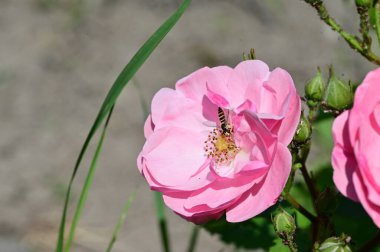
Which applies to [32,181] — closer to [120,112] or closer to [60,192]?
[60,192]

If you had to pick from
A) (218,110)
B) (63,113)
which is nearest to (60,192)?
(63,113)

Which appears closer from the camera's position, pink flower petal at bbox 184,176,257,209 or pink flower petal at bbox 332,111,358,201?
pink flower petal at bbox 332,111,358,201

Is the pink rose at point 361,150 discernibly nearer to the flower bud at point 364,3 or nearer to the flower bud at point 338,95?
the flower bud at point 338,95

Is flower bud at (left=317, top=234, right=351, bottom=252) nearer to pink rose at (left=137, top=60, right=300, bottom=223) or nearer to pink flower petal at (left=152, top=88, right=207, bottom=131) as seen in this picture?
pink rose at (left=137, top=60, right=300, bottom=223)

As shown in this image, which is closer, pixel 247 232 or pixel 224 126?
pixel 224 126

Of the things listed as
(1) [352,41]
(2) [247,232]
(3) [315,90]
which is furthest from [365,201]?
(2) [247,232]

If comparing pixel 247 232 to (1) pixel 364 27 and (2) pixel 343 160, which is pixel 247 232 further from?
(2) pixel 343 160

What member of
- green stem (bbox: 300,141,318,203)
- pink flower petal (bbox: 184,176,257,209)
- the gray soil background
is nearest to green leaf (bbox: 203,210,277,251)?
green stem (bbox: 300,141,318,203)
